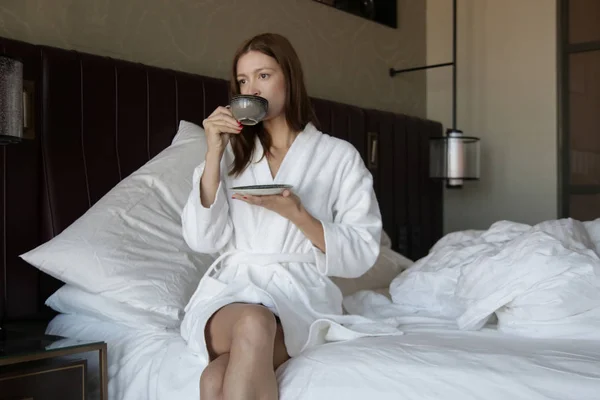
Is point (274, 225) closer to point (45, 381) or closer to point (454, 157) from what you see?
point (45, 381)

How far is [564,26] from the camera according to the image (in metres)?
3.84

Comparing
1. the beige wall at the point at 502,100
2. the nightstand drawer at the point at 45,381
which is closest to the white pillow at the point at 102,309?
the nightstand drawer at the point at 45,381

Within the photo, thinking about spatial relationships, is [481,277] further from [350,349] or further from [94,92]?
[94,92]

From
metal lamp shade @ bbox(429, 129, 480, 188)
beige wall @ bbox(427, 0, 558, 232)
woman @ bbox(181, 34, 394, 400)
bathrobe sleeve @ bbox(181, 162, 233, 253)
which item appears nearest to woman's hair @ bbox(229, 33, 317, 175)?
woman @ bbox(181, 34, 394, 400)

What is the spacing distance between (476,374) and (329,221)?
62 centimetres

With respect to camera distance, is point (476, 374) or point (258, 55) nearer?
point (476, 374)

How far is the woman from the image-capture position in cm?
152

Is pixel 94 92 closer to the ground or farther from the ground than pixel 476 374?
farther from the ground

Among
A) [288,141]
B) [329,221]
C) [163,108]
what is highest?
[163,108]

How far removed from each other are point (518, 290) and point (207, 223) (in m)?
0.76

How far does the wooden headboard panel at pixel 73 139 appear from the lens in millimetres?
2020

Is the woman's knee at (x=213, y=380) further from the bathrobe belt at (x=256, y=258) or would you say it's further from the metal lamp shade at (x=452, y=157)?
the metal lamp shade at (x=452, y=157)

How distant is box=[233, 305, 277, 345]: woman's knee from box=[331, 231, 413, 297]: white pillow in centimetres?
76

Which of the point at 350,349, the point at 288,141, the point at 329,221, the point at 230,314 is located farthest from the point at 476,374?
the point at 288,141
